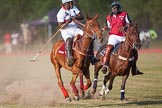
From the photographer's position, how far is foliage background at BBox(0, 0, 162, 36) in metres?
52.8

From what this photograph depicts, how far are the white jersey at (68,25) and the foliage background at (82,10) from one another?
1009 inches

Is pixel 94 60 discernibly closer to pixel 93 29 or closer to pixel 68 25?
pixel 68 25

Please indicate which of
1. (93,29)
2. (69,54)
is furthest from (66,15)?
(93,29)

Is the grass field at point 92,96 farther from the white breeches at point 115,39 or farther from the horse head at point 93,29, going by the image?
the horse head at point 93,29

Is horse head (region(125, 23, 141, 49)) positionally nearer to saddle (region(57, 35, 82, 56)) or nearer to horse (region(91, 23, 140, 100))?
horse (region(91, 23, 140, 100))

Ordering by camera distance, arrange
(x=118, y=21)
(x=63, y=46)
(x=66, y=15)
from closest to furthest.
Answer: (x=66, y=15), (x=63, y=46), (x=118, y=21)

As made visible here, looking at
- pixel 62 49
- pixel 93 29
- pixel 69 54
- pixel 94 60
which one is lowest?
pixel 94 60

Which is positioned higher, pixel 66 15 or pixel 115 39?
pixel 66 15

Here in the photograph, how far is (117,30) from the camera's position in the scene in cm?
1869

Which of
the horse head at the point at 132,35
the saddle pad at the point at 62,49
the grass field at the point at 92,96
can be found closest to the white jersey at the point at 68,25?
the saddle pad at the point at 62,49

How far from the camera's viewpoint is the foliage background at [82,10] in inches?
2080

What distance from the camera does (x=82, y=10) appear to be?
6016cm

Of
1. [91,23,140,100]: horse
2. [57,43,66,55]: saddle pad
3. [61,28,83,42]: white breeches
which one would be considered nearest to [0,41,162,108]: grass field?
[91,23,140,100]: horse

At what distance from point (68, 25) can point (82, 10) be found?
41.9 metres
